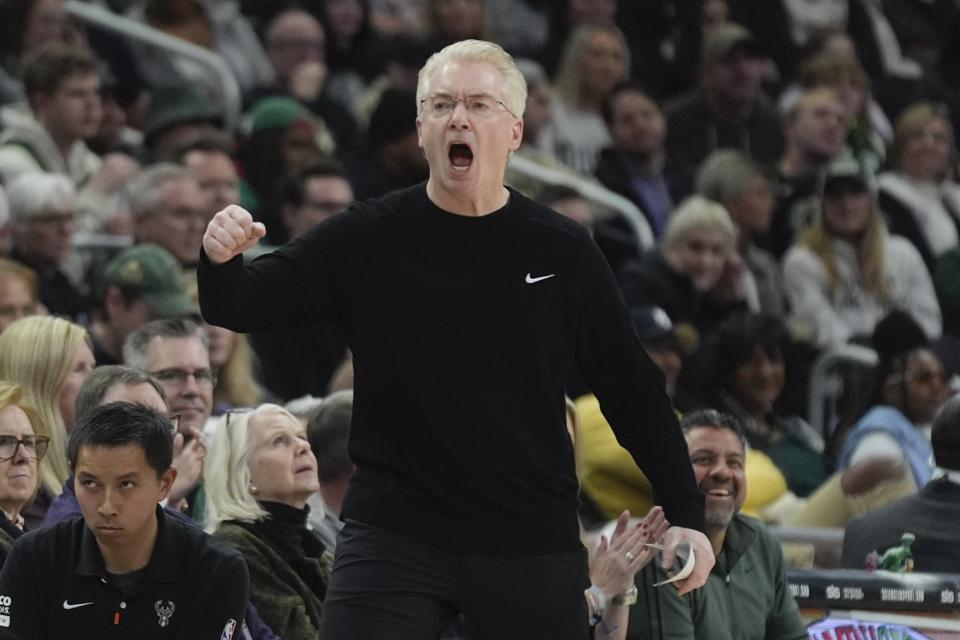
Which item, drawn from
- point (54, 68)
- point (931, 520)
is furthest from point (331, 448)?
point (54, 68)

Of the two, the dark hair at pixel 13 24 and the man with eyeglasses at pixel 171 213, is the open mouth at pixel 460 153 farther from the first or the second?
the dark hair at pixel 13 24

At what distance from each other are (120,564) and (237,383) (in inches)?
125

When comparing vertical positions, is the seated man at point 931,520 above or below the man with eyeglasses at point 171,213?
below

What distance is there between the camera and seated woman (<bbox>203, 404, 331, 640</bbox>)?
223 inches

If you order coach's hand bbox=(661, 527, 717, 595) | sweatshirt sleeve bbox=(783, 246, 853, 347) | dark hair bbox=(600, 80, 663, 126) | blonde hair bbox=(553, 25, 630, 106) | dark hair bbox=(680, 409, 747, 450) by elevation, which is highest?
blonde hair bbox=(553, 25, 630, 106)

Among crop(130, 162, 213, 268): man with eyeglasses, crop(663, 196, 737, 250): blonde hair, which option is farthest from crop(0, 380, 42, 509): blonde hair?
crop(663, 196, 737, 250): blonde hair

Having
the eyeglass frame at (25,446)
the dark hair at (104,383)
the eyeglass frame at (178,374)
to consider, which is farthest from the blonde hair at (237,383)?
the eyeglass frame at (25,446)

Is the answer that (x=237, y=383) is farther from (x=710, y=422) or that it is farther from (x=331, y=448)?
→ (x=710, y=422)

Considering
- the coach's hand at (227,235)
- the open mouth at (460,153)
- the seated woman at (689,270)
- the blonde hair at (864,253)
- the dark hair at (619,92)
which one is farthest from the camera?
the dark hair at (619,92)

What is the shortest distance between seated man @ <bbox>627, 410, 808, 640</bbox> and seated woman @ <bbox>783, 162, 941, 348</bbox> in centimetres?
478

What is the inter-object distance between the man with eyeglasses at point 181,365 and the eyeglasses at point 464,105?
239 cm

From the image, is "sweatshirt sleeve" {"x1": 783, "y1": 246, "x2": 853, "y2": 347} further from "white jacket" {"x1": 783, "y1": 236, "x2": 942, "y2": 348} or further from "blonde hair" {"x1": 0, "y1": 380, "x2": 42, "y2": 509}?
"blonde hair" {"x1": 0, "y1": 380, "x2": 42, "y2": 509}

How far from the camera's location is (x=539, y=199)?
10602 millimetres

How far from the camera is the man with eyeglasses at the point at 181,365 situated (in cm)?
657
